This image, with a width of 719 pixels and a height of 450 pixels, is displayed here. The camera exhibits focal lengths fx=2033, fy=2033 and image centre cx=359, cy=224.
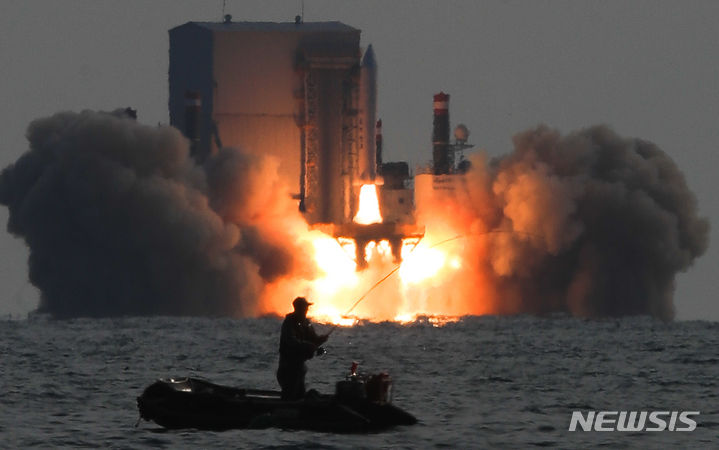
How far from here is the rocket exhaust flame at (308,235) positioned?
449 ft

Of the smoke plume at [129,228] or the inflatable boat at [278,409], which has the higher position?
the smoke plume at [129,228]

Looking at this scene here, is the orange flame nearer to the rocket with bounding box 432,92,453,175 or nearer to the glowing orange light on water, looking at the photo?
the glowing orange light on water

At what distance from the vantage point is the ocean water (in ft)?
163

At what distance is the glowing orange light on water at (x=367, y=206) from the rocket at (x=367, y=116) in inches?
25.4

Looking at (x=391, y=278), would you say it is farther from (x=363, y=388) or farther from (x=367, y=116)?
(x=363, y=388)

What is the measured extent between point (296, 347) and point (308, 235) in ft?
306

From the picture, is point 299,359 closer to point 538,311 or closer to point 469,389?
point 469,389

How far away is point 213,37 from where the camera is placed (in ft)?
463

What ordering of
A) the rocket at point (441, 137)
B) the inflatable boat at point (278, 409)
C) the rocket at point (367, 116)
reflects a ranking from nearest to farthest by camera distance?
1. the inflatable boat at point (278, 409)
2. the rocket at point (367, 116)
3. the rocket at point (441, 137)

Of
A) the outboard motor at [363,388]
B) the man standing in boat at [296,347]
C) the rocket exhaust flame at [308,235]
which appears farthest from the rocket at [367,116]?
the man standing in boat at [296,347]

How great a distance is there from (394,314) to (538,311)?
999 centimetres

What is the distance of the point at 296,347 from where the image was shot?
49.0 m

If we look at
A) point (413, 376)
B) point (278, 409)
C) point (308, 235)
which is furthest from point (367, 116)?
point (278, 409)

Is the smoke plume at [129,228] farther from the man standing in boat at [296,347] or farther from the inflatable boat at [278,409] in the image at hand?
the man standing in boat at [296,347]
